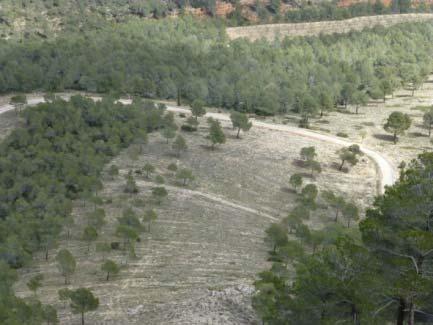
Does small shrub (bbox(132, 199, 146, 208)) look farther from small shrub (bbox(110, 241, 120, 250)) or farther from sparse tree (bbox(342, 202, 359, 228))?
sparse tree (bbox(342, 202, 359, 228))

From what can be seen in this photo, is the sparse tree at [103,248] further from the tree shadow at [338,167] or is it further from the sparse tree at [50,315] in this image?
the tree shadow at [338,167]

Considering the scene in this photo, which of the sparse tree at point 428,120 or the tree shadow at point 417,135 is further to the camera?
the sparse tree at point 428,120

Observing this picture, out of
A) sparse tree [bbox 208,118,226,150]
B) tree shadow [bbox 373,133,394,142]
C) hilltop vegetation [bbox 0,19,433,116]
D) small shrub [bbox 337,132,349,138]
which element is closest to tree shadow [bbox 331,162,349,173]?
small shrub [bbox 337,132,349,138]

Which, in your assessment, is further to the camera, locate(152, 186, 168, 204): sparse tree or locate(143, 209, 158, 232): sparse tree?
locate(152, 186, 168, 204): sparse tree

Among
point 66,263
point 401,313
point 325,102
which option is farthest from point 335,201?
point 401,313

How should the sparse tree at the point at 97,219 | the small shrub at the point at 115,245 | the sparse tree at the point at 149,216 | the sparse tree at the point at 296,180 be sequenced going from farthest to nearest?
the sparse tree at the point at 296,180
the sparse tree at the point at 149,216
the sparse tree at the point at 97,219
the small shrub at the point at 115,245

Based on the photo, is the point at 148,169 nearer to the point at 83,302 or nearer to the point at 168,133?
the point at 168,133

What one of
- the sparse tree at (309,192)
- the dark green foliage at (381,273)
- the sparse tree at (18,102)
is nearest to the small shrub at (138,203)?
the sparse tree at (309,192)

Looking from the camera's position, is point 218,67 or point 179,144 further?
point 218,67
